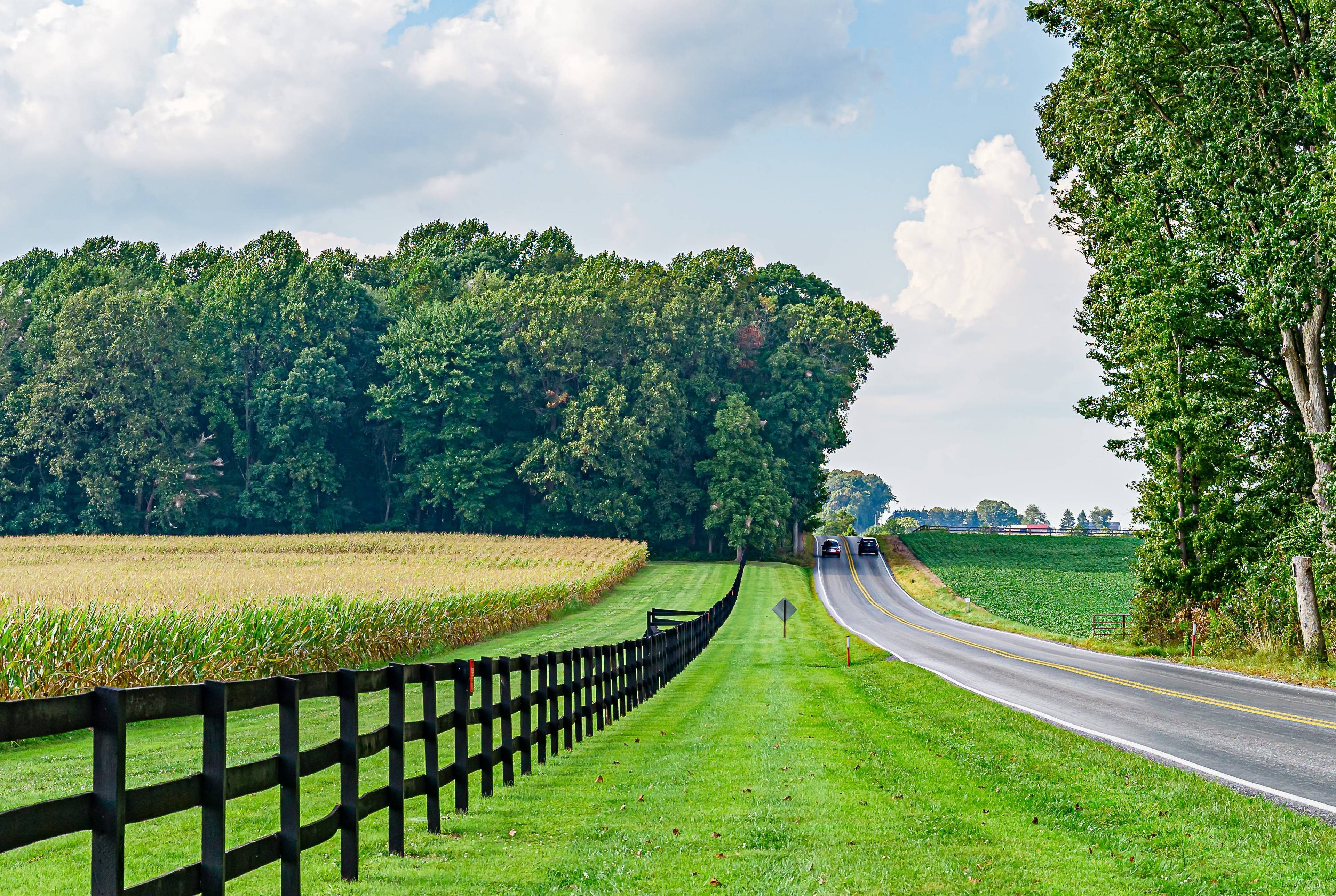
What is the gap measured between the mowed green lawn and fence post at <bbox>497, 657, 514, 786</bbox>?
173 mm

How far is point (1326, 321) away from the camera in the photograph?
26188 millimetres

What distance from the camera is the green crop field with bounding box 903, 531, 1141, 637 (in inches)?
2244

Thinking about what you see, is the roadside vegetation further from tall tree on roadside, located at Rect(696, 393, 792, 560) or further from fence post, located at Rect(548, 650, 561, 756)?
fence post, located at Rect(548, 650, 561, 756)

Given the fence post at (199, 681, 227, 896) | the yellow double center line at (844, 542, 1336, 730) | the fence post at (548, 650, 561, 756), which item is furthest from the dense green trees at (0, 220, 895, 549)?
the fence post at (199, 681, 227, 896)

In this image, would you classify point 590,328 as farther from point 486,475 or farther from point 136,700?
point 136,700

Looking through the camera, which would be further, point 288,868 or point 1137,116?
point 1137,116

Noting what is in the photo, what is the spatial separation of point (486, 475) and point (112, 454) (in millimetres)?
25131

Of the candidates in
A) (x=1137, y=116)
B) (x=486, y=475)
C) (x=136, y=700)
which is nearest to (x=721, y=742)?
(x=136, y=700)

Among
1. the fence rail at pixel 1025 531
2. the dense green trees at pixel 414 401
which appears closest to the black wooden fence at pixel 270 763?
the dense green trees at pixel 414 401

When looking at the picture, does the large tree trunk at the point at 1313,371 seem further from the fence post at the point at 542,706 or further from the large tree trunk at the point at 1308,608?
the fence post at the point at 542,706

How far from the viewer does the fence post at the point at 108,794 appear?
167 inches

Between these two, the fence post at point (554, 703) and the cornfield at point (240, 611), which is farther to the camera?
the cornfield at point (240, 611)

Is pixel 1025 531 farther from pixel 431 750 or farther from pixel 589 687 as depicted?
pixel 431 750

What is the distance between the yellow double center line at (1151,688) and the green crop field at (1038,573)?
689 cm
